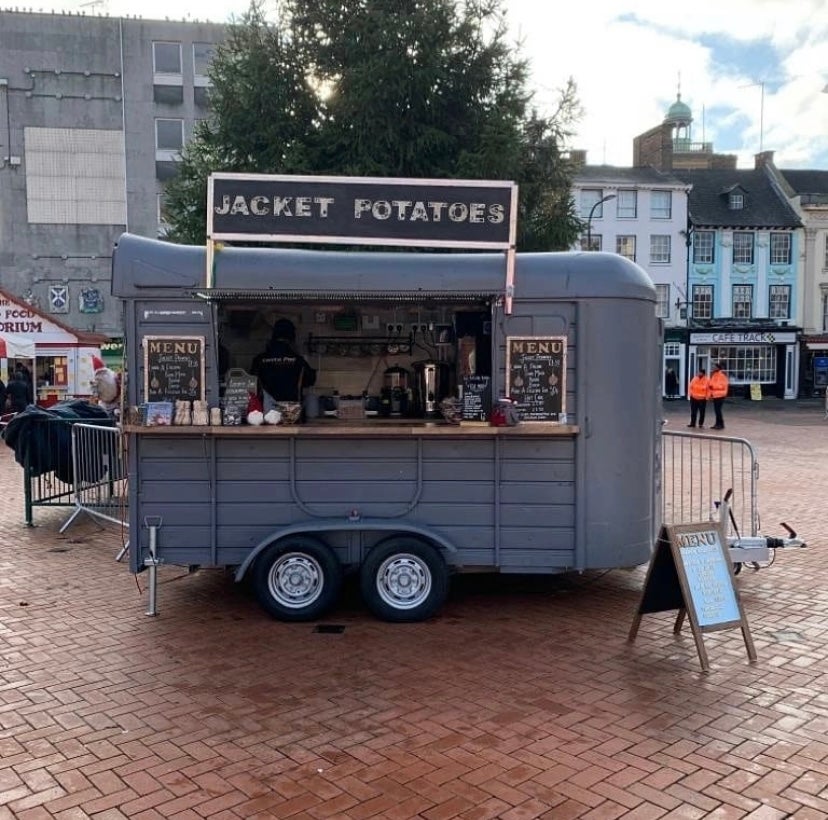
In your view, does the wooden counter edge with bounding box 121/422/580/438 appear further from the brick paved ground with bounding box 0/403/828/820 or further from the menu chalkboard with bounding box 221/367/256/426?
the brick paved ground with bounding box 0/403/828/820

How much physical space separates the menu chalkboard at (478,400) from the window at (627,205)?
39769 millimetres

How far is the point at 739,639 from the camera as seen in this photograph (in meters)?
5.99

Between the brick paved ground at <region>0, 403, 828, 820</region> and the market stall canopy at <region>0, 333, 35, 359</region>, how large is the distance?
14.5 meters

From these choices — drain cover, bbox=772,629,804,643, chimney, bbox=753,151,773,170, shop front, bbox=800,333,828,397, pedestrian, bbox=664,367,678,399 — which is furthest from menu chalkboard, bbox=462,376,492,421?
chimney, bbox=753,151,773,170

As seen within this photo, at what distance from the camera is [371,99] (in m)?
14.5

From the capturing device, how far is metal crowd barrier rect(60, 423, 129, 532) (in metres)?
9.47

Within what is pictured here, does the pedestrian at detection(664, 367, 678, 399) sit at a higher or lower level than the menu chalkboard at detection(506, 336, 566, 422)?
lower

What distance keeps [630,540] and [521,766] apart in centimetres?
258

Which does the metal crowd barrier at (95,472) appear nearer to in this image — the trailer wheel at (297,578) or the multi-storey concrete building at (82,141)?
the trailer wheel at (297,578)

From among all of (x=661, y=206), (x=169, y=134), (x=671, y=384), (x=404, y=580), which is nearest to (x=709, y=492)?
(x=404, y=580)

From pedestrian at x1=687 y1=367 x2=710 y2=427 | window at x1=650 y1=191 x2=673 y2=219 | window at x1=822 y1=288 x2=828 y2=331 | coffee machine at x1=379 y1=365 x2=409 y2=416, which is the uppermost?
window at x1=650 y1=191 x2=673 y2=219

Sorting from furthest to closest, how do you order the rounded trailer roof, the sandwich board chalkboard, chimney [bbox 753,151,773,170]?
chimney [bbox 753,151,773,170], the rounded trailer roof, the sandwich board chalkboard

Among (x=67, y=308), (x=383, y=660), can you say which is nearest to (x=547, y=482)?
(x=383, y=660)

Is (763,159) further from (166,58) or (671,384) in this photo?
(166,58)
